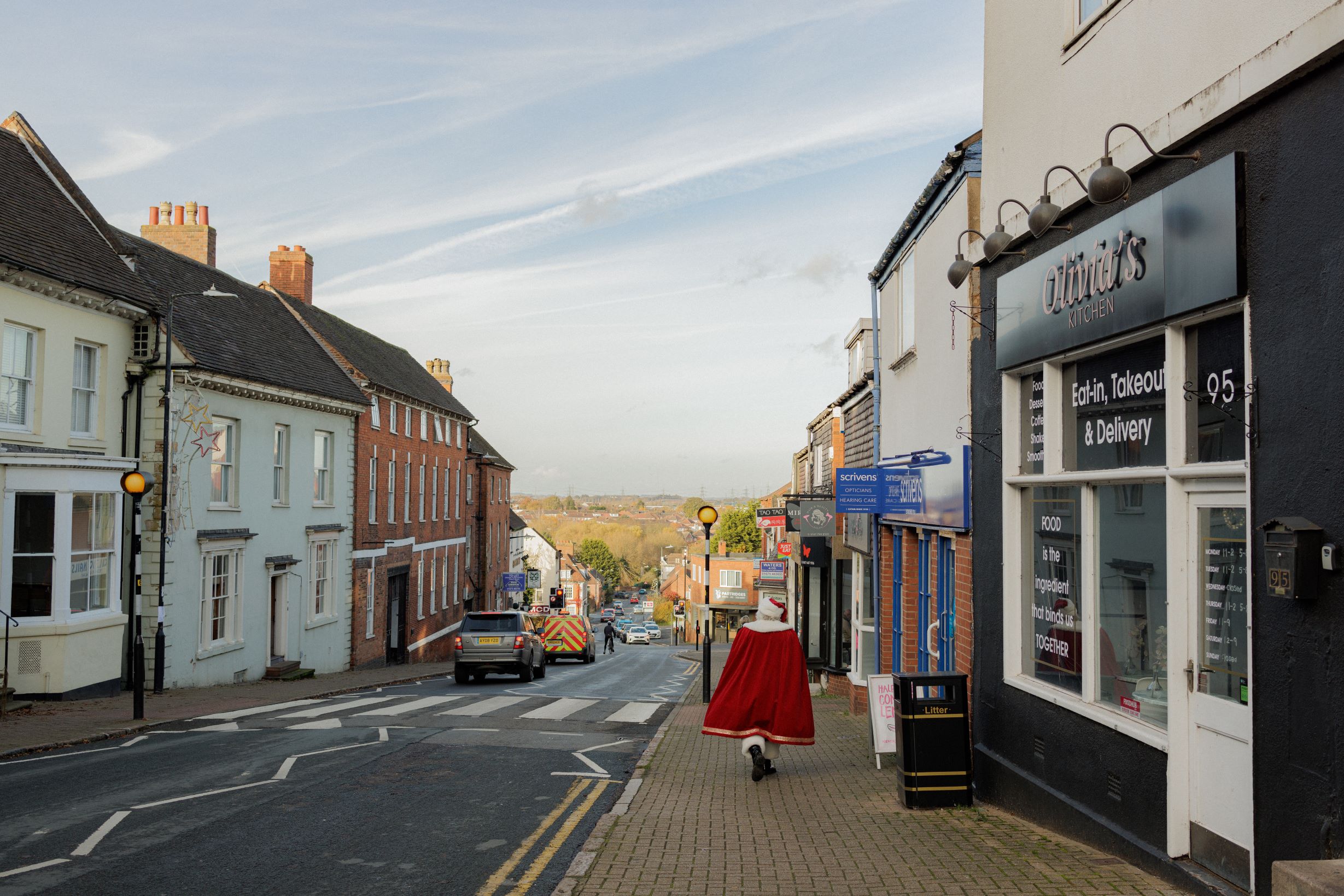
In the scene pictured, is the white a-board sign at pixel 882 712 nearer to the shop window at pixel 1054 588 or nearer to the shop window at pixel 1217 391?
the shop window at pixel 1054 588

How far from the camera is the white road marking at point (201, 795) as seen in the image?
875 centimetres

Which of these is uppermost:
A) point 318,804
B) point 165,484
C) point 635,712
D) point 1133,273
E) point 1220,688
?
point 1133,273

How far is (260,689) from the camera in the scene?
21859 mm

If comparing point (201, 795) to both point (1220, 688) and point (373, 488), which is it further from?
point (373, 488)

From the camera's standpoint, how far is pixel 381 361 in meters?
38.9

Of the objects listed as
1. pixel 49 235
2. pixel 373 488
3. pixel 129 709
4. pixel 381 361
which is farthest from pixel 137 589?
pixel 381 361

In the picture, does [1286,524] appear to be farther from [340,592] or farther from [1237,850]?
[340,592]

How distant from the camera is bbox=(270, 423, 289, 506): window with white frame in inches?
1019

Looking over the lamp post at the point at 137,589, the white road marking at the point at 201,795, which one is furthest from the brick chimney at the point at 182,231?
the white road marking at the point at 201,795

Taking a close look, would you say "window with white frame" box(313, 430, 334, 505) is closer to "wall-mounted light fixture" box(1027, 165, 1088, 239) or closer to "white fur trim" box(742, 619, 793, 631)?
"white fur trim" box(742, 619, 793, 631)

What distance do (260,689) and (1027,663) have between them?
703 inches

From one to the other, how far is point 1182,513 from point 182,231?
28443mm

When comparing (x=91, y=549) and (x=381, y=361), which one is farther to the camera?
(x=381, y=361)

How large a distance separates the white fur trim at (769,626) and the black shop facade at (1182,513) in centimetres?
209
